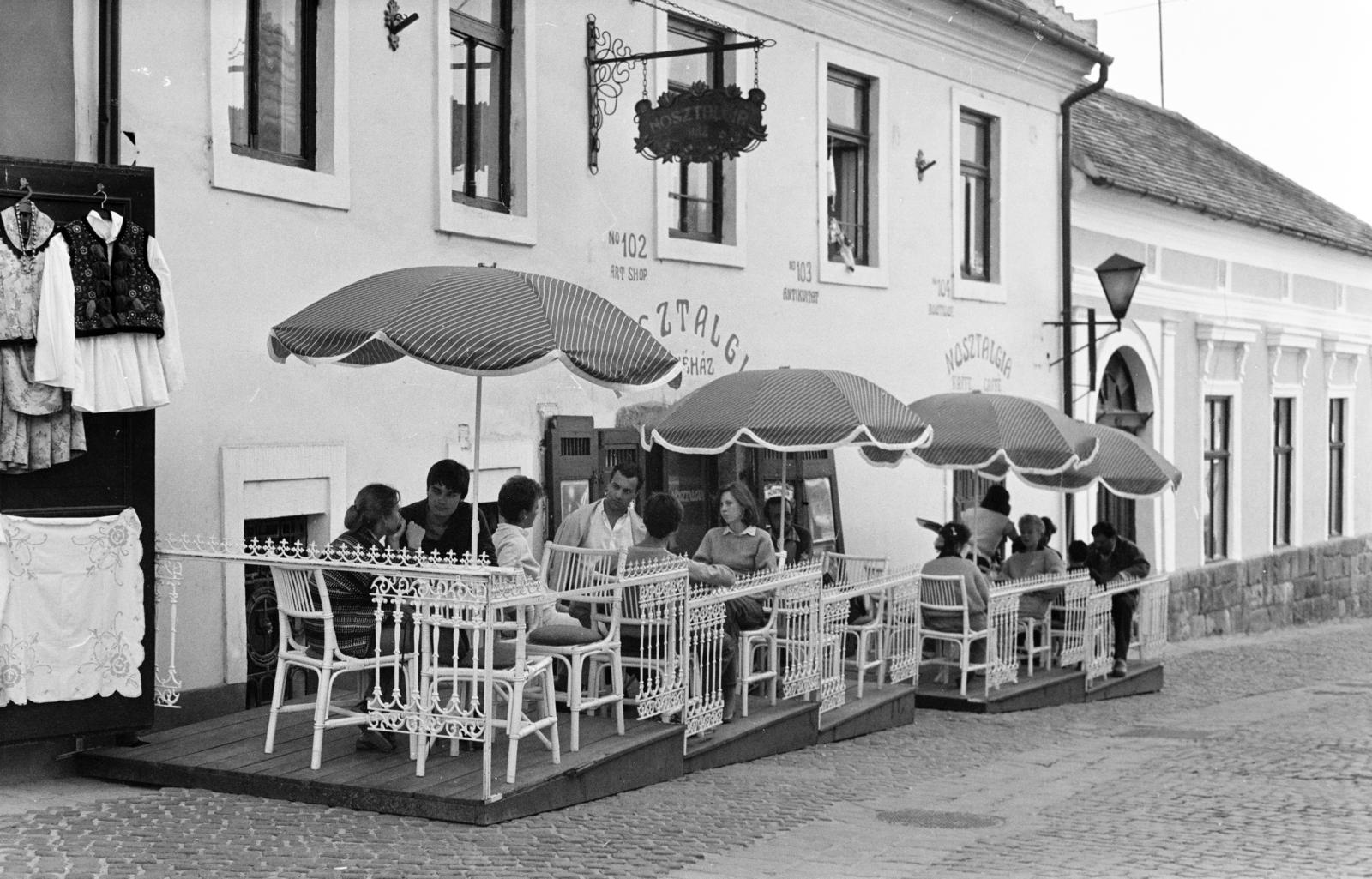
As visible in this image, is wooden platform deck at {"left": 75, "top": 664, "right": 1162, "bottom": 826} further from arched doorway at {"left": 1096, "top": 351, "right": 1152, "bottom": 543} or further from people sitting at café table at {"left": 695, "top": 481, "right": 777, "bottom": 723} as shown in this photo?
arched doorway at {"left": 1096, "top": 351, "right": 1152, "bottom": 543}

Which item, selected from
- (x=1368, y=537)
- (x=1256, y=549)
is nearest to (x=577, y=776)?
(x=1256, y=549)

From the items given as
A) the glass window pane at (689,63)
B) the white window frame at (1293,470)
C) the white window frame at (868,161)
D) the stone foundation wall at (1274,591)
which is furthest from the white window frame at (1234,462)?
the glass window pane at (689,63)

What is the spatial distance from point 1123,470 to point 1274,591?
11.6 meters

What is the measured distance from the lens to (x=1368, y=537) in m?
28.8

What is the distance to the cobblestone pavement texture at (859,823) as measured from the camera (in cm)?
655

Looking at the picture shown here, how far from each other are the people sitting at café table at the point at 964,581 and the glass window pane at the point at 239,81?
587cm

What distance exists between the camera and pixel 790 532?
1341 cm

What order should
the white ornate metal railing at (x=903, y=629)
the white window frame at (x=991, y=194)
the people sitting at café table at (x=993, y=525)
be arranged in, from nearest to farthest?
the white ornate metal railing at (x=903, y=629) < the people sitting at café table at (x=993, y=525) < the white window frame at (x=991, y=194)

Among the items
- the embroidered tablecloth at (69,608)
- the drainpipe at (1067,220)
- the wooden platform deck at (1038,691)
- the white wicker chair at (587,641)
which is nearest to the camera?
the embroidered tablecloth at (69,608)

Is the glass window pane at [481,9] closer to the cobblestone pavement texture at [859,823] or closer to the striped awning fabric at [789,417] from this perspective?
the striped awning fabric at [789,417]

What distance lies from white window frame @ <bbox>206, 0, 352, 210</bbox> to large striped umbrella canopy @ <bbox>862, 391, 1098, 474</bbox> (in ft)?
16.1

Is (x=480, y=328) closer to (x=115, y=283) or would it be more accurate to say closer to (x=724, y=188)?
(x=115, y=283)

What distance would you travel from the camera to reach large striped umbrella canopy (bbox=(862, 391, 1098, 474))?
12.6 m

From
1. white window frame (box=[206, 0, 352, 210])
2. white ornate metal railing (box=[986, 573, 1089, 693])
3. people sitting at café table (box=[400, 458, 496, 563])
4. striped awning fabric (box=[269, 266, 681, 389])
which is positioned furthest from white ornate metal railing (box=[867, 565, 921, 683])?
white window frame (box=[206, 0, 352, 210])
